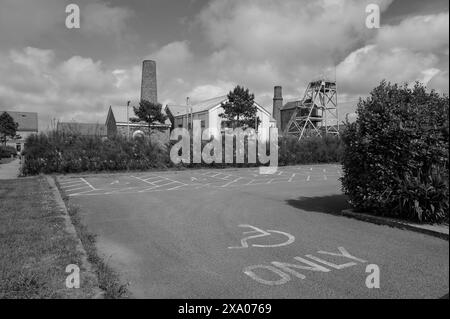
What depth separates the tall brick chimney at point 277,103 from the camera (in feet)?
184

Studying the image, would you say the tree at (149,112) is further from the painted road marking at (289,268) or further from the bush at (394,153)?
the painted road marking at (289,268)

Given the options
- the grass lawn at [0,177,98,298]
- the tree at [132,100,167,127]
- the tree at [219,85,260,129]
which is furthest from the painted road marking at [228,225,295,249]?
the tree at [132,100,167,127]

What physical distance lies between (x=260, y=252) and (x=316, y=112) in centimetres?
4746

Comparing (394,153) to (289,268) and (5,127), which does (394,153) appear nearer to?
(289,268)

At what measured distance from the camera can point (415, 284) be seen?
13.1ft

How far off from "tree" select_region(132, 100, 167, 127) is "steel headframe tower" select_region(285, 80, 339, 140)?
1803 cm

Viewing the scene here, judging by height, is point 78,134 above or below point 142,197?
above

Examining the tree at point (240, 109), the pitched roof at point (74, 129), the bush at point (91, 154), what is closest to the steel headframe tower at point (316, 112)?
the tree at point (240, 109)

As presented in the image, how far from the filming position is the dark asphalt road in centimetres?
400

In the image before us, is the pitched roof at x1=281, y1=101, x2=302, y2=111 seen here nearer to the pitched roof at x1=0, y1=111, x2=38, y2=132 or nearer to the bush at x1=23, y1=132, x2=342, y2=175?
the bush at x1=23, y1=132, x2=342, y2=175

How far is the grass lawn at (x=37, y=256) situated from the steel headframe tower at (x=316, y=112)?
42469mm

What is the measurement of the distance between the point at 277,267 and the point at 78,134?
68.6ft
